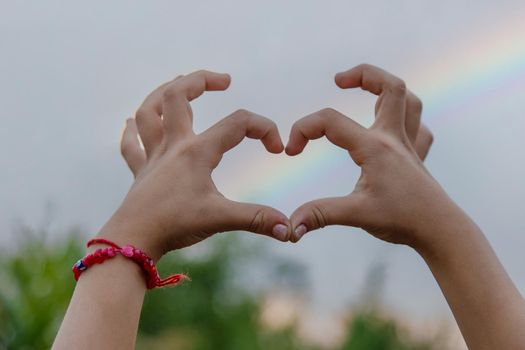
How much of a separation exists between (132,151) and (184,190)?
471mm

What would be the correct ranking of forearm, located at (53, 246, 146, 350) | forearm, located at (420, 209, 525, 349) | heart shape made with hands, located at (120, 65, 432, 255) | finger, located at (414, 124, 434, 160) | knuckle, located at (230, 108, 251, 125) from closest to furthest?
1. forearm, located at (53, 246, 146, 350)
2. forearm, located at (420, 209, 525, 349)
3. heart shape made with hands, located at (120, 65, 432, 255)
4. knuckle, located at (230, 108, 251, 125)
5. finger, located at (414, 124, 434, 160)

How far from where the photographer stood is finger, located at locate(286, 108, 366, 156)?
1806 millimetres

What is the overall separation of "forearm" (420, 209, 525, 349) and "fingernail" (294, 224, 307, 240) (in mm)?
274

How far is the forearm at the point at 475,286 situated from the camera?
62.7 inches

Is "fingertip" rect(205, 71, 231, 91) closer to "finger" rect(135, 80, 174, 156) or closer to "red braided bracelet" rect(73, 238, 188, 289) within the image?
"finger" rect(135, 80, 174, 156)

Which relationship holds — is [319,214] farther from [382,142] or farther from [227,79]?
[227,79]

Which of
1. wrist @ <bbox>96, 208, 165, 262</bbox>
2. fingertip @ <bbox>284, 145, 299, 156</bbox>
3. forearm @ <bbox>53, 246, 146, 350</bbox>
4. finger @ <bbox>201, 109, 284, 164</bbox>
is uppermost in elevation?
finger @ <bbox>201, 109, 284, 164</bbox>

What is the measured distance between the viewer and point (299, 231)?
1729mm

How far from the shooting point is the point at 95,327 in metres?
1.50

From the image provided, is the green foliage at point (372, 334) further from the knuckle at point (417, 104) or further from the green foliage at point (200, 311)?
the knuckle at point (417, 104)

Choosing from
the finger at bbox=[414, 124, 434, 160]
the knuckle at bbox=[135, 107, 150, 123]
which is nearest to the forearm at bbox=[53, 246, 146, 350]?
the knuckle at bbox=[135, 107, 150, 123]

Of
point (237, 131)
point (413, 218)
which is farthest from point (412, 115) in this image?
point (237, 131)

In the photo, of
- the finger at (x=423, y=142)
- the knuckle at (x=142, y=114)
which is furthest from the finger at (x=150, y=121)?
the finger at (x=423, y=142)

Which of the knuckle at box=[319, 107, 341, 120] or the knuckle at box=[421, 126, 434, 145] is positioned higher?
the knuckle at box=[319, 107, 341, 120]
